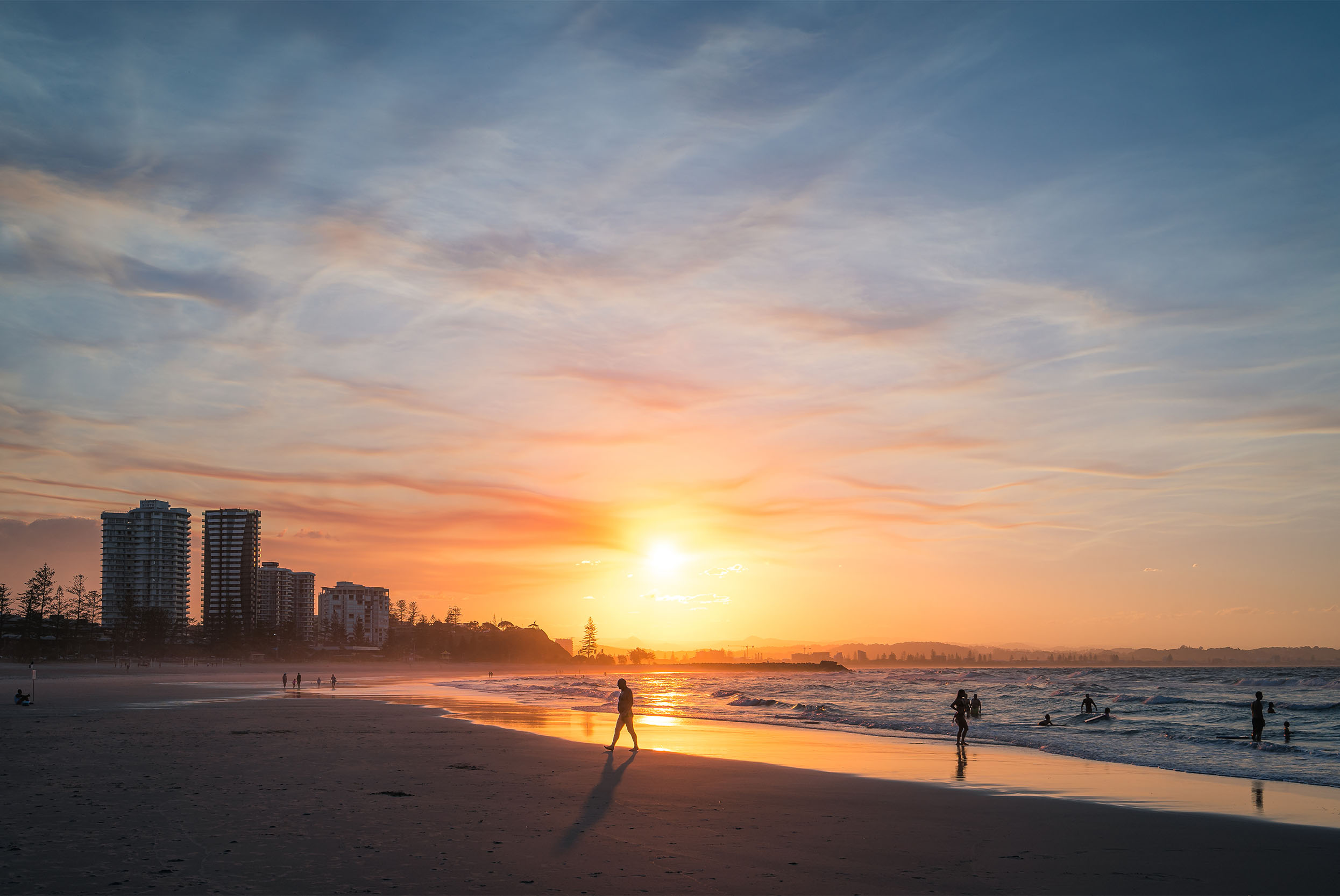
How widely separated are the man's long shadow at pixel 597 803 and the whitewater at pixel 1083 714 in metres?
18.0

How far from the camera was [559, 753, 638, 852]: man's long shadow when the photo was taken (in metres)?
12.5

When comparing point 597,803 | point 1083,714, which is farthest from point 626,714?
point 1083,714

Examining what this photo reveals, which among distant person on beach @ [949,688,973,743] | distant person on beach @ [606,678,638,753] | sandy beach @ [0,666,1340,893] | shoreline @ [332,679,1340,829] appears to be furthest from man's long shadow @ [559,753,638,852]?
distant person on beach @ [949,688,973,743]

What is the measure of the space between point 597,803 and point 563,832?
281 cm

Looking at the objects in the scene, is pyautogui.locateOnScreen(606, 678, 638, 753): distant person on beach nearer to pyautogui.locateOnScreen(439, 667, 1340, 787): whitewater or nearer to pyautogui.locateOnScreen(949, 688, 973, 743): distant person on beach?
pyautogui.locateOnScreen(949, 688, 973, 743): distant person on beach

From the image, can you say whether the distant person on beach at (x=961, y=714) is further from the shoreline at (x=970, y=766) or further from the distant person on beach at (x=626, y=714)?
the distant person on beach at (x=626, y=714)

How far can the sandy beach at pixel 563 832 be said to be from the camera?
1034 cm

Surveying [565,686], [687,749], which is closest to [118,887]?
[687,749]

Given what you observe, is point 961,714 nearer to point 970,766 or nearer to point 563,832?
point 970,766

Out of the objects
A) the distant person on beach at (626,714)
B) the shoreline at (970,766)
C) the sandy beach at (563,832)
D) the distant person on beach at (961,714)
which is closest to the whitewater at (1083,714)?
the shoreline at (970,766)

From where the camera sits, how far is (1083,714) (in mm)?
47562

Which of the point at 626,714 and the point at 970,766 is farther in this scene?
the point at 626,714

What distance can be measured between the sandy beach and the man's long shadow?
0.09 meters

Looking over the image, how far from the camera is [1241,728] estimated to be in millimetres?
41781
